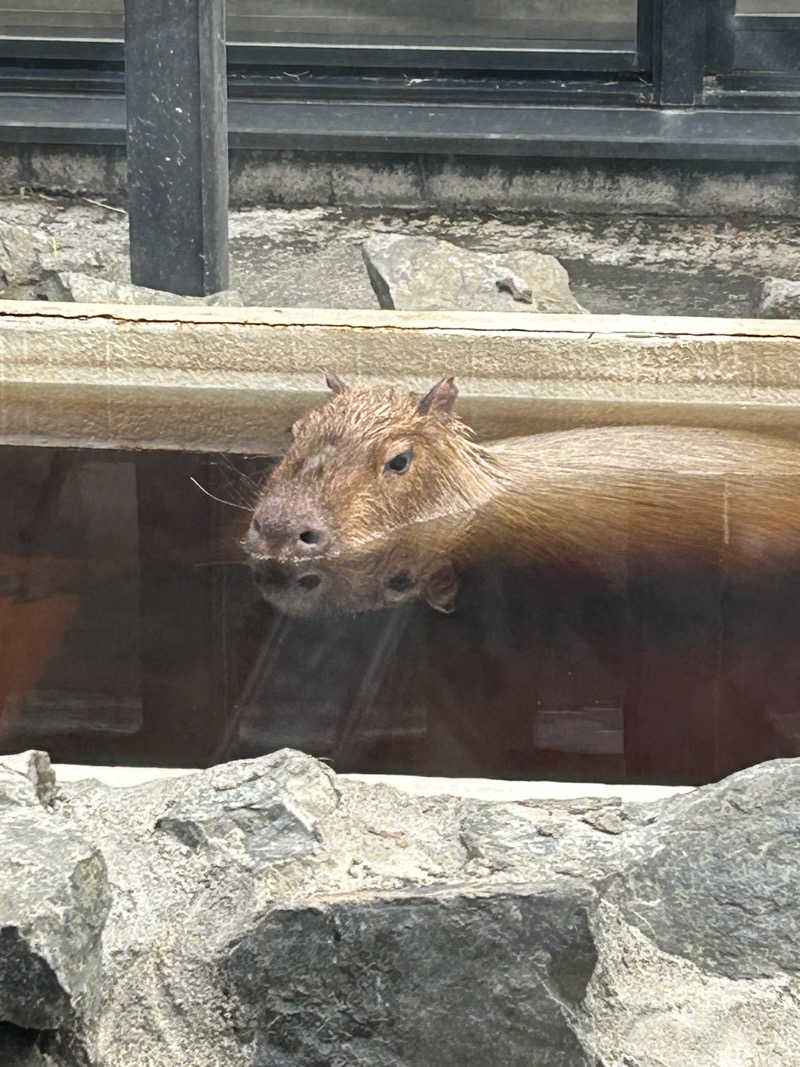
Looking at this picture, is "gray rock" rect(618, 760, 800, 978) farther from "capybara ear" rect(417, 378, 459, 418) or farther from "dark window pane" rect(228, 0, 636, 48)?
"dark window pane" rect(228, 0, 636, 48)

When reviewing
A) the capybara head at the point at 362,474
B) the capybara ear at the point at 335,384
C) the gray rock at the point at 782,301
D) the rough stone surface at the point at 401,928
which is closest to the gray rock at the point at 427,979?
the rough stone surface at the point at 401,928

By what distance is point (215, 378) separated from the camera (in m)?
5.73

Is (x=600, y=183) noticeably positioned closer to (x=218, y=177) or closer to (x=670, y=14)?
(x=670, y=14)

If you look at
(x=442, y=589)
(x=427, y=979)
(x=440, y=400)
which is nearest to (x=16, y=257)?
(x=440, y=400)

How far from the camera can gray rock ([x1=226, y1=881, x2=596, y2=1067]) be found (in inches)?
93.2

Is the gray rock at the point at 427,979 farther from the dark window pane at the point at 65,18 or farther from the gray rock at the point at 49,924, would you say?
the dark window pane at the point at 65,18

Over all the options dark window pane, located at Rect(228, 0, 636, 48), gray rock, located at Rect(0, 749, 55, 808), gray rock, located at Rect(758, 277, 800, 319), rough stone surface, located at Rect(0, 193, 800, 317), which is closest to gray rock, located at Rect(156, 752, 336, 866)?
gray rock, located at Rect(0, 749, 55, 808)

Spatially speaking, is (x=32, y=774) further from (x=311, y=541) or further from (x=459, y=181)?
(x=459, y=181)

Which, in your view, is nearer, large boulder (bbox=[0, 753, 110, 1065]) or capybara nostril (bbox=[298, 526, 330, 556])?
large boulder (bbox=[0, 753, 110, 1065])

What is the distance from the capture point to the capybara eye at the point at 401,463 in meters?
4.99

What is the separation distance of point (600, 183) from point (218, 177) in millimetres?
2674

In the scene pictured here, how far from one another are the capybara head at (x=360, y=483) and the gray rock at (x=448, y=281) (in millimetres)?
1301

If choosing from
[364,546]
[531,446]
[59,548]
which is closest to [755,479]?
[531,446]

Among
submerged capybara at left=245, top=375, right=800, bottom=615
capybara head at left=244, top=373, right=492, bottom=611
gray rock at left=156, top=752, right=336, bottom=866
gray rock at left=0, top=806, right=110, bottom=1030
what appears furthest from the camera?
capybara head at left=244, top=373, right=492, bottom=611
